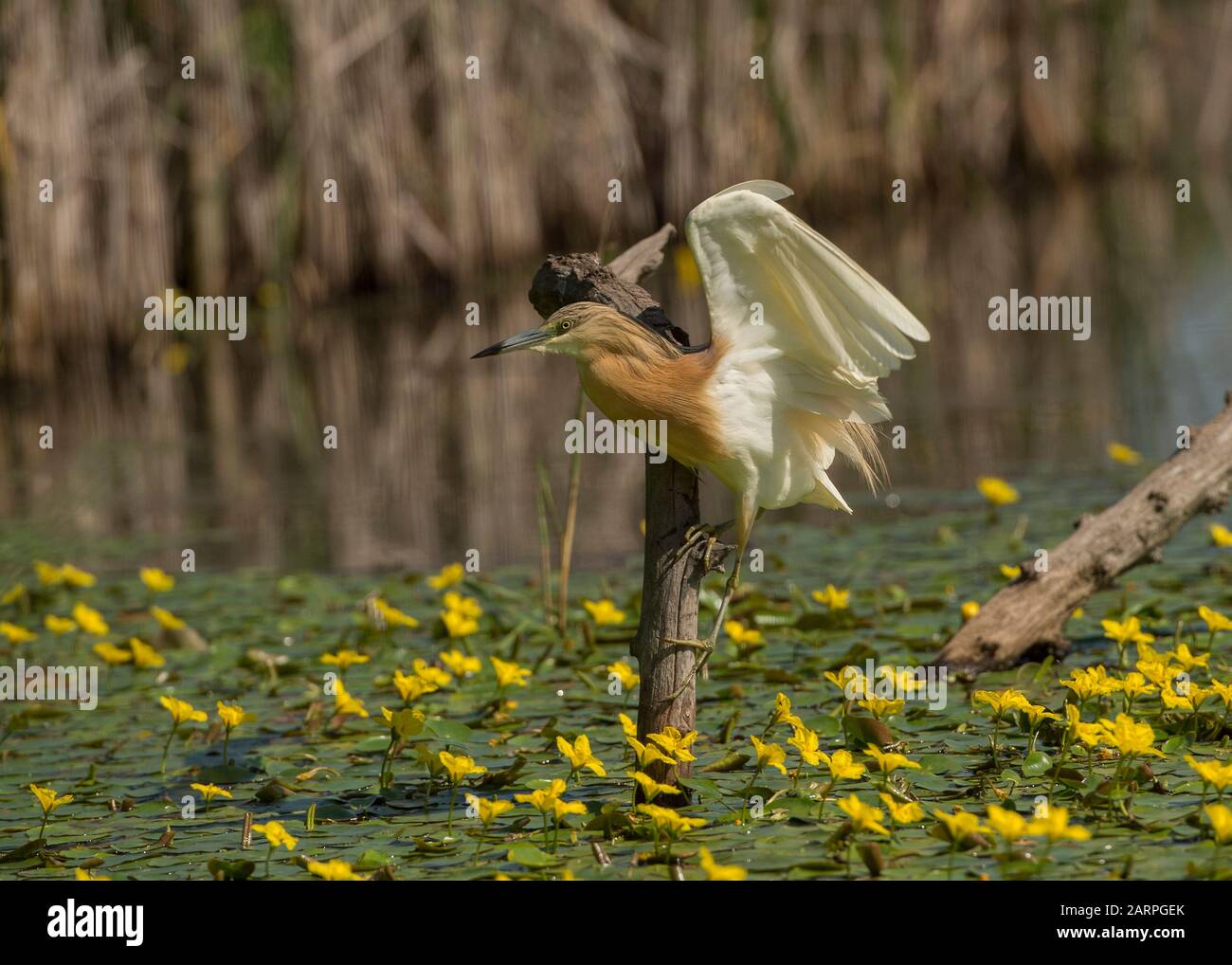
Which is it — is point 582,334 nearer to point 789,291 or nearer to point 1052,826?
point 789,291

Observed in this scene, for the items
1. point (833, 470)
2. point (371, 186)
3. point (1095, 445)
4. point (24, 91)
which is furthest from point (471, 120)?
point (1095, 445)

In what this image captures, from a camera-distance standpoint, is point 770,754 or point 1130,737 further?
point 770,754

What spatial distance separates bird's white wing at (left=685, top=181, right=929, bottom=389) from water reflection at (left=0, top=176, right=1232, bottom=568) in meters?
3.22

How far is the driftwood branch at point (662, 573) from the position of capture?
397 centimetres

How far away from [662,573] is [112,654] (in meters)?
2.29

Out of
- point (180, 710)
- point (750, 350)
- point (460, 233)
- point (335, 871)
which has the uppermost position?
point (460, 233)

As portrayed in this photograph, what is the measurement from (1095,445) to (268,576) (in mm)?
4007

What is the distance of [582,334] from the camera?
12.3ft

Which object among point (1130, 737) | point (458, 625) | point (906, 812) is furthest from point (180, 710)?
point (1130, 737)

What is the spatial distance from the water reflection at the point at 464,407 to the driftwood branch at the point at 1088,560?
242 centimetres

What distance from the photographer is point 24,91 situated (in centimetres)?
1078

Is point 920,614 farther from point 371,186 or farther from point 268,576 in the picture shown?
point 371,186

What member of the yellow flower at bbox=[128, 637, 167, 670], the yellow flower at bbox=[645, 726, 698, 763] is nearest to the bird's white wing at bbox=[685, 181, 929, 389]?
the yellow flower at bbox=[645, 726, 698, 763]

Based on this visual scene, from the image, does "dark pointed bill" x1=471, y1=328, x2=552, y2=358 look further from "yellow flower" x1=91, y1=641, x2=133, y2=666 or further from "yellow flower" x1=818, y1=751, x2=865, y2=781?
"yellow flower" x1=91, y1=641, x2=133, y2=666
